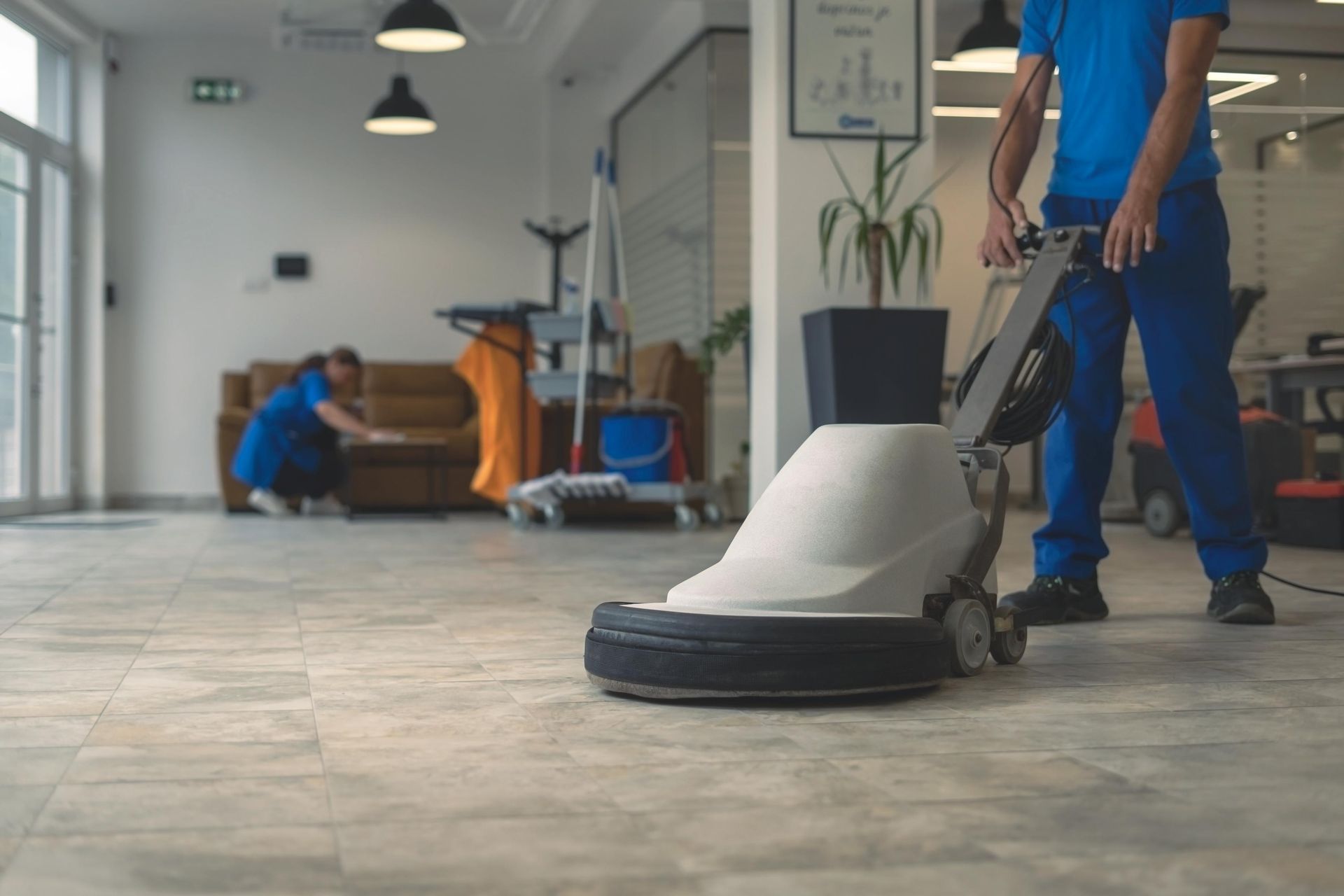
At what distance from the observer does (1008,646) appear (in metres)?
2.08

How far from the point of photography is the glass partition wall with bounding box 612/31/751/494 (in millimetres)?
7383

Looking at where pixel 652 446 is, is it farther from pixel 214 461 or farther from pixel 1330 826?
pixel 1330 826

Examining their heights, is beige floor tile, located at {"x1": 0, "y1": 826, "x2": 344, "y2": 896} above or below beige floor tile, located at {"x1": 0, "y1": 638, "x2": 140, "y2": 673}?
above

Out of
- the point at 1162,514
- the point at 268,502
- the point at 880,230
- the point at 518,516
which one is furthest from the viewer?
the point at 268,502

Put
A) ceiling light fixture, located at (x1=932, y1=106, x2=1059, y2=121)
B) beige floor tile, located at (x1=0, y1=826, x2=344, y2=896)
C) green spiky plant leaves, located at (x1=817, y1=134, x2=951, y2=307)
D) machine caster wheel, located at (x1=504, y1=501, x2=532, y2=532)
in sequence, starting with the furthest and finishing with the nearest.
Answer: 1. ceiling light fixture, located at (x1=932, y1=106, x2=1059, y2=121)
2. machine caster wheel, located at (x1=504, y1=501, x2=532, y2=532)
3. green spiky plant leaves, located at (x1=817, y1=134, x2=951, y2=307)
4. beige floor tile, located at (x1=0, y1=826, x2=344, y2=896)

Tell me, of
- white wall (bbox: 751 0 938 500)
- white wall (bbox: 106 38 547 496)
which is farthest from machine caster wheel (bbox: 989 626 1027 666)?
white wall (bbox: 106 38 547 496)

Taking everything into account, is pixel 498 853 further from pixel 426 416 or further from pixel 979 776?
pixel 426 416

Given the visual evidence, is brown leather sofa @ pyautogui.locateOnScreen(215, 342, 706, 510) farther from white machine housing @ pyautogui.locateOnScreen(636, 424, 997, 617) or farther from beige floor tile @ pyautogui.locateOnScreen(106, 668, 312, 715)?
white machine housing @ pyautogui.locateOnScreen(636, 424, 997, 617)

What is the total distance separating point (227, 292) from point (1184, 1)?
24.4 ft

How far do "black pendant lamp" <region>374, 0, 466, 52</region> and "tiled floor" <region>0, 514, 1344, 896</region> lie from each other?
4.23 meters

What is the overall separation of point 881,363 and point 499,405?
2778mm

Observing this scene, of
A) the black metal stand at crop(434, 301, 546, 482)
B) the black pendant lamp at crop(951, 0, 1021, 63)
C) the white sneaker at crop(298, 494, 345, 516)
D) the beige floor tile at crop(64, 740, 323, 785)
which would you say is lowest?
the white sneaker at crop(298, 494, 345, 516)

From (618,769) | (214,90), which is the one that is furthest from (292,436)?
(618,769)

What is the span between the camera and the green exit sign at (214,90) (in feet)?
29.6
